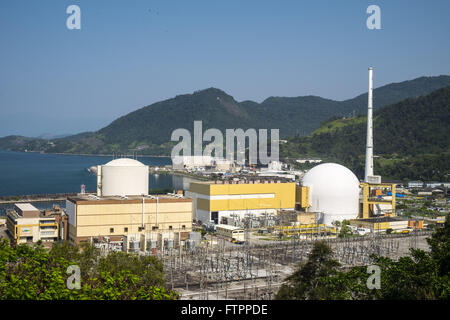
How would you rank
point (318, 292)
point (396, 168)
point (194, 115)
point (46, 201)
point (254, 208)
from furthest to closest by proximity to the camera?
point (194, 115), point (396, 168), point (46, 201), point (254, 208), point (318, 292)

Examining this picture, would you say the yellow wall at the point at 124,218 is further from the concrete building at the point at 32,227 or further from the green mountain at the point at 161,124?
the green mountain at the point at 161,124

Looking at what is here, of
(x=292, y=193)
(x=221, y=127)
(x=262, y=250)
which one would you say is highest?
(x=221, y=127)

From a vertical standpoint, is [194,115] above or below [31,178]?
above

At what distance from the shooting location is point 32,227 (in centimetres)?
2606

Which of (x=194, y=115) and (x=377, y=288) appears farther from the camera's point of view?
(x=194, y=115)

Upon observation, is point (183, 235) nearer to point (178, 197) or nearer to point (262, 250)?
point (178, 197)

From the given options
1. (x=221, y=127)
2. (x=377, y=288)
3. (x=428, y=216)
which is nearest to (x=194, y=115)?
(x=221, y=127)

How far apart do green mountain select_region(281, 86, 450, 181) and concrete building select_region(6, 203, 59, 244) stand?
47.4 m

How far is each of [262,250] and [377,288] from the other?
14418 millimetres

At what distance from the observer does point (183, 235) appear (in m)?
26.6

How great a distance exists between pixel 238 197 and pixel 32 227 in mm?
11983
